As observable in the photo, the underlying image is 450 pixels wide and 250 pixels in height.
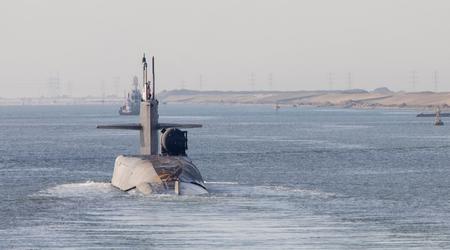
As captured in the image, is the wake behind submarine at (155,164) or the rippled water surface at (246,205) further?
the wake behind submarine at (155,164)

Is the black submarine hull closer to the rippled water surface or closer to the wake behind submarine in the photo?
the wake behind submarine

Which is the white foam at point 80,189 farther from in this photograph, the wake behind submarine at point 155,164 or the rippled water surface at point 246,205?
the wake behind submarine at point 155,164

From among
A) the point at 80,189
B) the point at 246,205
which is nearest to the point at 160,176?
the point at 80,189

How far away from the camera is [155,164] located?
254ft

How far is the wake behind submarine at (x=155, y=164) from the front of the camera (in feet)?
238

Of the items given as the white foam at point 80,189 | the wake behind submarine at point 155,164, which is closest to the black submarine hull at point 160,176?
the wake behind submarine at point 155,164

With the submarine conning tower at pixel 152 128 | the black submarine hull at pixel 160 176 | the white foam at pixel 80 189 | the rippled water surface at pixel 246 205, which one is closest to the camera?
the rippled water surface at pixel 246 205

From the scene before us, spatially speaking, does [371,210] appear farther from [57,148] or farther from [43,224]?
[57,148]

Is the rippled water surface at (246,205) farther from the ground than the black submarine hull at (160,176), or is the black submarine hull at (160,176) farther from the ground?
the black submarine hull at (160,176)

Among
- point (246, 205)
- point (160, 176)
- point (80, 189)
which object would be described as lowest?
point (80, 189)

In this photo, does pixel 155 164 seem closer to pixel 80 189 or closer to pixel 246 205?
pixel 80 189

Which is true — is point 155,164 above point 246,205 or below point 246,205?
above

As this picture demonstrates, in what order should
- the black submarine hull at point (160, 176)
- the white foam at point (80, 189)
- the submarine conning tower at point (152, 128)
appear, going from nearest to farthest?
1. the black submarine hull at point (160, 176)
2. the white foam at point (80, 189)
3. the submarine conning tower at point (152, 128)

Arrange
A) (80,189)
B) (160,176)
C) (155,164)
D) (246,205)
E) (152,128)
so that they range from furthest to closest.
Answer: (152,128), (80,189), (155,164), (160,176), (246,205)
